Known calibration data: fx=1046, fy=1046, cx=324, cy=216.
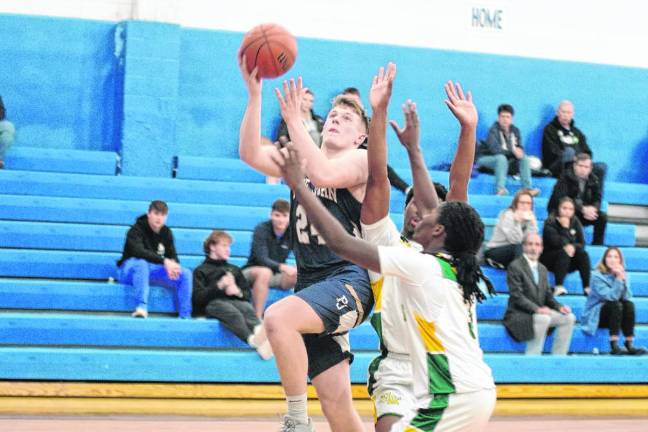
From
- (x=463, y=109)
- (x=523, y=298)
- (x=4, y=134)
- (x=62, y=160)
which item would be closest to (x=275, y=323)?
(x=463, y=109)

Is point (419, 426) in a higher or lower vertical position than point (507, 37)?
lower

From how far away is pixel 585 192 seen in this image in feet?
34.8

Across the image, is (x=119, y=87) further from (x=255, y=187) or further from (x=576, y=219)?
(x=576, y=219)

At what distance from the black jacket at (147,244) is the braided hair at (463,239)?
15.8 feet

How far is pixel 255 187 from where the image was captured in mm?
10180

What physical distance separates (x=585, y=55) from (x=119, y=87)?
18.6ft

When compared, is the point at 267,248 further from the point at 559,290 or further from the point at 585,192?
the point at 585,192

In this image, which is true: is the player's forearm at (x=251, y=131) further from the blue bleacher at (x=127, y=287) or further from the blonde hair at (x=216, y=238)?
the blonde hair at (x=216, y=238)

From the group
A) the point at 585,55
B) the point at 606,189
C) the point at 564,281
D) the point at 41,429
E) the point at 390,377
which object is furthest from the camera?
the point at 585,55

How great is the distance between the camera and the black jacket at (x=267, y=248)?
27.6 feet

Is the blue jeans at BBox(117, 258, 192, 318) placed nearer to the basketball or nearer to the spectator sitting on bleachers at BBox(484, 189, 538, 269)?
the spectator sitting on bleachers at BBox(484, 189, 538, 269)

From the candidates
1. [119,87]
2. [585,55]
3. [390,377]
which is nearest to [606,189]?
[585,55]

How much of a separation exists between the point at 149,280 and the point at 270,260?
98 cm

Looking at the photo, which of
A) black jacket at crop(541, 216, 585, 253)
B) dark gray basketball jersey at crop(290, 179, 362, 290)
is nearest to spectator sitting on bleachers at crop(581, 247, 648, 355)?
black jacket at crop(541, 216, 585, 253)
